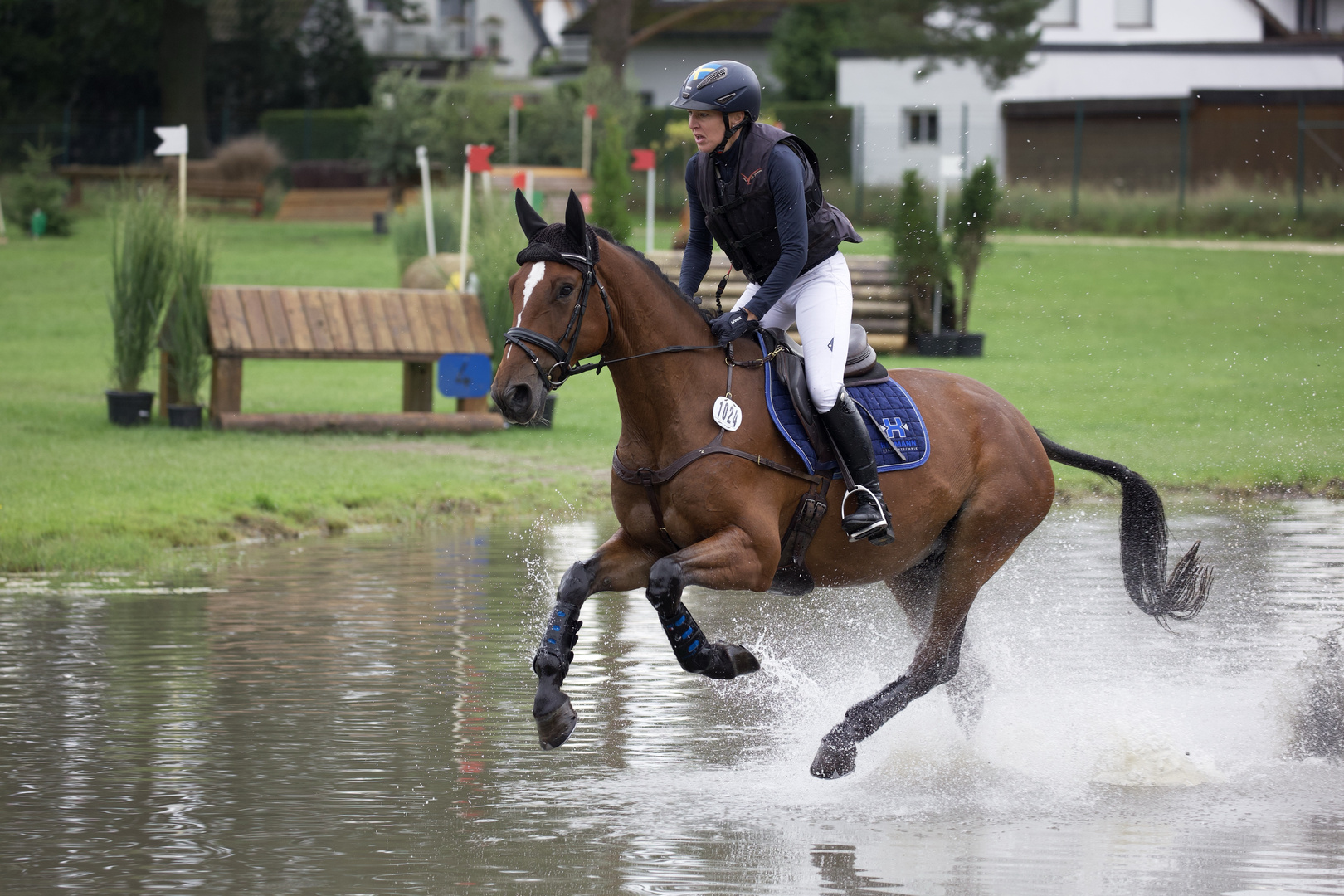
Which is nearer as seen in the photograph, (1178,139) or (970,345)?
(970,345)

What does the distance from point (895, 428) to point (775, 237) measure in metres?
0.97

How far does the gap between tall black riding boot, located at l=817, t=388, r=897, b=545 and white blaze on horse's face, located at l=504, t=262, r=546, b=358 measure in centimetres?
127

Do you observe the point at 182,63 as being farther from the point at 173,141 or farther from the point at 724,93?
the point at 724,93

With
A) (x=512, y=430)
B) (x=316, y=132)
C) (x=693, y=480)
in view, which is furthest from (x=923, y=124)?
(x=693, y=480)

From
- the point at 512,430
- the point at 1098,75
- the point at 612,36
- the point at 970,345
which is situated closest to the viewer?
the point at 512,430

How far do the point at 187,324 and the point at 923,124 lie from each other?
31.4 m

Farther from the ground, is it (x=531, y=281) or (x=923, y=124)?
(x=923, y=124)

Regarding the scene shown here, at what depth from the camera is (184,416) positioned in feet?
51.0

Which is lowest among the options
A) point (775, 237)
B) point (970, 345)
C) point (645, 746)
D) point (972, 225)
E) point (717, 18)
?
point (645, 746)

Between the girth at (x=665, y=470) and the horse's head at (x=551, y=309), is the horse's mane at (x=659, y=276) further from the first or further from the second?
the girth at (x=665, y=470)

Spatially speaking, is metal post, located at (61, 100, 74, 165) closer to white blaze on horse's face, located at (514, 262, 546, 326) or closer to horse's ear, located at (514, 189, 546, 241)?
horse's ear, located at (514, 189, 546, 241)

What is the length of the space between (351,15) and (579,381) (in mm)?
36007

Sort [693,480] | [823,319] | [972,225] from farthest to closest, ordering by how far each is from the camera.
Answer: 1. [972,225]
2. [823,319]
3. [693,480]

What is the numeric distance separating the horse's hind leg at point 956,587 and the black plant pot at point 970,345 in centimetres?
1413
